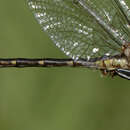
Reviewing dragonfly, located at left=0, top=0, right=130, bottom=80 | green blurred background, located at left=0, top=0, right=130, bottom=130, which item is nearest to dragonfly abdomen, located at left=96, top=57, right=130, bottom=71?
dragonfly, located at left=0, top=0, right=130, bottom=80

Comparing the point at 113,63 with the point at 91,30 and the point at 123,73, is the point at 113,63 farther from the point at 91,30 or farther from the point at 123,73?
the point at 91,30

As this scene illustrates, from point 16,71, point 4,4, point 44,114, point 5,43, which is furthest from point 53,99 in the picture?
point 4,4

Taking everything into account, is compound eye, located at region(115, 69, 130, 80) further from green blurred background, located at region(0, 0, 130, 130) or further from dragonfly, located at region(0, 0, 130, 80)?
green blurred background, located at region(0, 0, 130, 130)

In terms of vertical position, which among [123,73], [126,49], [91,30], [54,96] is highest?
[91,30]

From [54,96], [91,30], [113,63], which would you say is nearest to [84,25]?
[91,30]

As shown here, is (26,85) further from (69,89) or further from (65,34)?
(65,34)

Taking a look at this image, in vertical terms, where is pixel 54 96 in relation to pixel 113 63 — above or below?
below
